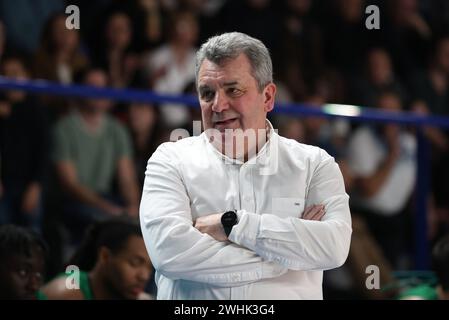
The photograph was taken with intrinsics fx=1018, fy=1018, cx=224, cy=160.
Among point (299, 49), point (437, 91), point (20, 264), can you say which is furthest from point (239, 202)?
point (437, 91)

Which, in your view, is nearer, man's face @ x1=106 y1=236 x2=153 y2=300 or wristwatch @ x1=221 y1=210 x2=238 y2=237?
wristwatch @ x1=221 y1=210 x2=238 y2=237

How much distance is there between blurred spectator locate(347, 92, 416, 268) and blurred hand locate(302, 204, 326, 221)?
6.90 feet

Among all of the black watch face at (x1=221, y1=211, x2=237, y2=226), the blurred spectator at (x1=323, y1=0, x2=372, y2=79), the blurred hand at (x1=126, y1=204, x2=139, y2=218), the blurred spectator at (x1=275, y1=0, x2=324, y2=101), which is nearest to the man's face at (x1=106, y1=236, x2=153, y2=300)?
the blurred hand at (x1=126, y1=204, x2=139, y2=218)

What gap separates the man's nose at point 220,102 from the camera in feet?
8.86

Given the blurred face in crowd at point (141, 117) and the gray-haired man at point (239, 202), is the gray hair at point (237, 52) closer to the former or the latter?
the gray-haired man at point (239, 202)

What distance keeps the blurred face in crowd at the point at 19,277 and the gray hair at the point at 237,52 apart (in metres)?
1.01

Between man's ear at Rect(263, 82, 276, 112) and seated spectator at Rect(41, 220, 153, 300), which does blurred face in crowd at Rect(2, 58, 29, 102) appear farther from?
man's ear at Rect(263, 82, 276, 112)

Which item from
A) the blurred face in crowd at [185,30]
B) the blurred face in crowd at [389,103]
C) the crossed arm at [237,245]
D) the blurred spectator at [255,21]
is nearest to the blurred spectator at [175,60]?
the blurred face in crowd at [185,30]

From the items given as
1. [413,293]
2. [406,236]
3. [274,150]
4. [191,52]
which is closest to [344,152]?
[406,236]

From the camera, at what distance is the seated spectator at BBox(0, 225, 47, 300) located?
3287 millimetres

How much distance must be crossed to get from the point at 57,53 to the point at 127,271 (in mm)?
1683

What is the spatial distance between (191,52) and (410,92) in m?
1.60

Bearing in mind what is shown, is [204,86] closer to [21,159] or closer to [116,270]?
[116,270]

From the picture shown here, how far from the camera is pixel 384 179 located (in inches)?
207
